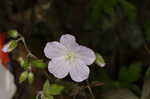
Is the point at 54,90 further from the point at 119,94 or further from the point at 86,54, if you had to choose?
the point at 119,94

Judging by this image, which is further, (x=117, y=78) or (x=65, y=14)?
(x=65, y=14)

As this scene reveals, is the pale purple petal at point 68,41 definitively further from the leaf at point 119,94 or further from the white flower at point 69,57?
the leaf at point 119,94

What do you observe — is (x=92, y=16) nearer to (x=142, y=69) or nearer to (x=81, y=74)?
(x=142, y=69)

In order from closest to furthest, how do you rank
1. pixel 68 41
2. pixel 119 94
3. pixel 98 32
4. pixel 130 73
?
pixel 68 41 < pixel 119 94 < pixel 130 73 < pixel 98 32

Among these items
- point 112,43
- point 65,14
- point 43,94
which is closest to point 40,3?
point 65,14

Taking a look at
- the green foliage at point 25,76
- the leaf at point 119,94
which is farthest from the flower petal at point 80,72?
the leaf at point 119,94

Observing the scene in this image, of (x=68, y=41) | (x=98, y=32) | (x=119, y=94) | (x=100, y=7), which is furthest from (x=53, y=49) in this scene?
(x=98, y=32)
